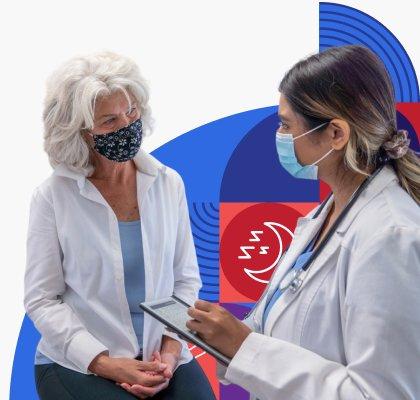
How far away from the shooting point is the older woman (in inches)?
73.1

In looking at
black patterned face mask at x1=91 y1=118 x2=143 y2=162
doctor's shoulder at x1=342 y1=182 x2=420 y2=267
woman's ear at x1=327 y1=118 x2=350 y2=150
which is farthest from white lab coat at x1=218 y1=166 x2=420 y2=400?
black patterned face mask at x1=91 y1=118 x2=143 y2=162

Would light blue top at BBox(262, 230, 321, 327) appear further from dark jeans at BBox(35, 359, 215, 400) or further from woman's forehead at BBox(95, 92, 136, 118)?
woman's forehead at BBox(95, 92, 136, 118)

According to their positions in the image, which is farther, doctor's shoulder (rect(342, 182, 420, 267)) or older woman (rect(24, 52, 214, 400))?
older woman (rect(24, 52, 214, 400))

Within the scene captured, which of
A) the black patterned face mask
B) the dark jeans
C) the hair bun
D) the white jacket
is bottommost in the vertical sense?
the dark jeans

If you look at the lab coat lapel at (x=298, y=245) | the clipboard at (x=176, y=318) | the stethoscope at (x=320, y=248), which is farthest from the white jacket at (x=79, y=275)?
the stethoscope at (x=320, y=248)

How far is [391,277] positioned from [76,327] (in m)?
1.05

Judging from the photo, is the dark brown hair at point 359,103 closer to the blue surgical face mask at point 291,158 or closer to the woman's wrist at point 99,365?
the blue surgical face mask at point 291,158

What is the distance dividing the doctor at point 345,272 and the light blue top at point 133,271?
55cm

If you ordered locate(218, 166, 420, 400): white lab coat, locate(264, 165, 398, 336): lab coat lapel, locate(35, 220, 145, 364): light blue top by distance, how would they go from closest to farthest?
1. locate(218, 166, 420, 400): white lab coat
2. locate(264, 165, 398, 336): lab coat lapel
3. locate(35, 220, 145, 364): light blue top

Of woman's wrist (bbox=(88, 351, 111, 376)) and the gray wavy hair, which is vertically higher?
the gray wavy hair

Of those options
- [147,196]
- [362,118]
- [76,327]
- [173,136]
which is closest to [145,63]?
[173,136]

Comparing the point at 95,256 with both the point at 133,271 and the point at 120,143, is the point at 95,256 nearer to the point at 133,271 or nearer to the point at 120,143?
the point at 133,271

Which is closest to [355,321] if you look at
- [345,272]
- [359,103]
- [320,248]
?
[345,272]

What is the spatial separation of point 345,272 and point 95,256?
0.89 meters
